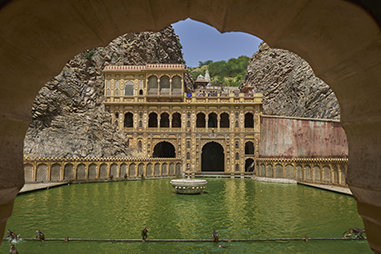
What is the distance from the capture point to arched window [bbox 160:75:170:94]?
35084mm

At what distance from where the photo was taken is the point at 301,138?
1110 inches

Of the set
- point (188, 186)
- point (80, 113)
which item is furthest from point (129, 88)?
point (188, 186)

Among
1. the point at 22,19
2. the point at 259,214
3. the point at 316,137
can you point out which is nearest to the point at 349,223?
the point at 259,214

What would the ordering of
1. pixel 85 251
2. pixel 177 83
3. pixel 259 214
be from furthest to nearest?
pixel 177 83 < pixel 259 214 < pixel 85 251

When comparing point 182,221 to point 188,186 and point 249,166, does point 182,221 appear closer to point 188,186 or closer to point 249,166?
point 188,186

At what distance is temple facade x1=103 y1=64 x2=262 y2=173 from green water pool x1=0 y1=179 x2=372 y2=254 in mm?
18100

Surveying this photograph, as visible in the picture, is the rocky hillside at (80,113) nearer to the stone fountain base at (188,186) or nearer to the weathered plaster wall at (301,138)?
the stone fountain base at (188,186)

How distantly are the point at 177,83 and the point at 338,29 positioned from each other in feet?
111

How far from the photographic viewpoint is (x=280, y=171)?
88.1 feet

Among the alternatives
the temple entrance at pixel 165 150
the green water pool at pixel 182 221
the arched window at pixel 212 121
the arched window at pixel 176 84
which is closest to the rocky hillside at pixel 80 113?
the temple entrance at pixel 165 150

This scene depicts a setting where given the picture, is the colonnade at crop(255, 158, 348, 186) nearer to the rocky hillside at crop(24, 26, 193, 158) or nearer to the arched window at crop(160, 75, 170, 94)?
the arched window at crop(160, 75, 170, 94)

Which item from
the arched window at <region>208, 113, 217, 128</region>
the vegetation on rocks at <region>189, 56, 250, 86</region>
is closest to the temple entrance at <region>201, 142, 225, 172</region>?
the arched window at <region>208, 113, 217, 128</region>

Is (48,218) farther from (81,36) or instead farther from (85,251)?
(81,36)

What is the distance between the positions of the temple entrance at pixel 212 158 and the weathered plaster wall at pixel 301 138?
450 inches
